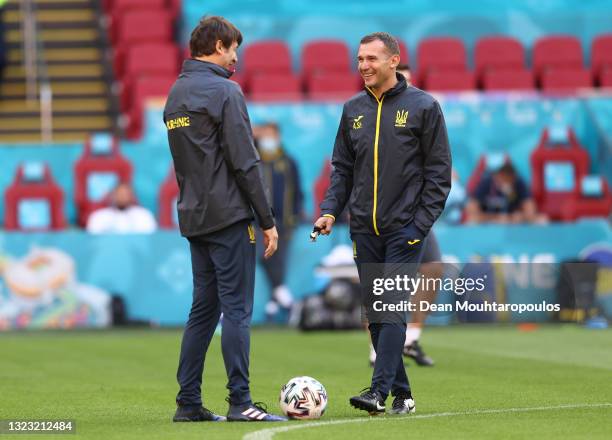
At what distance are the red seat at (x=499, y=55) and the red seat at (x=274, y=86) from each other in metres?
3.06

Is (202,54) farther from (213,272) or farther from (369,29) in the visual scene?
(369,29)

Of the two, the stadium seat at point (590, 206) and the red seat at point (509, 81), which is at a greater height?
the red seat at point (509, 81)

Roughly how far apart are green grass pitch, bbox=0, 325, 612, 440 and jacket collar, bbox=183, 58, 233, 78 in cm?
194

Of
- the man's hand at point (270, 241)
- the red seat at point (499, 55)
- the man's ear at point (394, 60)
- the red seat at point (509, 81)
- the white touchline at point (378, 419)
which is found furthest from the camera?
the red seat at point (499, 55)

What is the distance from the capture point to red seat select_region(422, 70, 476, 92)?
22.2 m

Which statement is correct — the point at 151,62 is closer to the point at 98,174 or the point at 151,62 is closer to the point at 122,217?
the point at 98,174

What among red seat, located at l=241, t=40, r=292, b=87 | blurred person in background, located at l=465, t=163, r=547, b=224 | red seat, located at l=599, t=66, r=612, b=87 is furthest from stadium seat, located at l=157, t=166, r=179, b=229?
red seat, located at l=599, t=66, r=612, b=87

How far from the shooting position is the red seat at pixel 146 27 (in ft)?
78.6

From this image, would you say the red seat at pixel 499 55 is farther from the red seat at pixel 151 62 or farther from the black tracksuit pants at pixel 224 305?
the black tracksuit pants at pixel 224 305

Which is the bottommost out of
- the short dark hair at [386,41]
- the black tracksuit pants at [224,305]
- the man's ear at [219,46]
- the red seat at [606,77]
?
the black tracksuit pants at [224,305]

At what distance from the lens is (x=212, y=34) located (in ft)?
26.4

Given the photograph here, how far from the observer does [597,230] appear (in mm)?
18453

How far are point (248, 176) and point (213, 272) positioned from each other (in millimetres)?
613

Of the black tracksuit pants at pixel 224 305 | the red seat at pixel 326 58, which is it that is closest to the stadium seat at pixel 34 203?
the red seat at pixel 326 58
